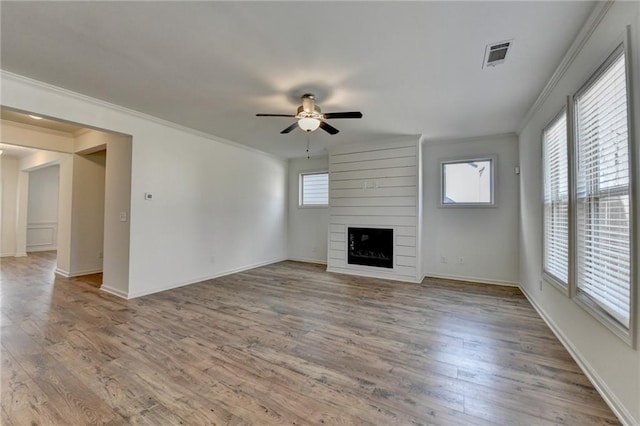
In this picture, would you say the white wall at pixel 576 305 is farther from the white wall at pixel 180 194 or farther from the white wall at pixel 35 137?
the white wall at pixel 35 137

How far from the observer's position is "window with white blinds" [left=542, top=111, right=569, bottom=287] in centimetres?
268

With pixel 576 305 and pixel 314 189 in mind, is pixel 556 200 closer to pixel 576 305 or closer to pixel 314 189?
pixel 576 305

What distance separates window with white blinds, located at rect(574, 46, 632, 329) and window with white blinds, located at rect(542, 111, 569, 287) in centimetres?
32

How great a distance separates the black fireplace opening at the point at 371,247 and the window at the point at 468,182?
1.34 metres

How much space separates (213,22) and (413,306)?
3746 millimetres

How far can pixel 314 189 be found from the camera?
691cm

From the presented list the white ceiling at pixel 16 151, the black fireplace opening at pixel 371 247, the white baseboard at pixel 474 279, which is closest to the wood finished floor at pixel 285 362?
the white baseboard at pixel 474 279

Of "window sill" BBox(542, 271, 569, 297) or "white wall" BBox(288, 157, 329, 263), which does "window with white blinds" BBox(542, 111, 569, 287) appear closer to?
"window sill" BBox(542, 271, 569, 297)

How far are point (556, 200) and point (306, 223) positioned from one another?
4.95 meters

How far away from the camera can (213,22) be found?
6.71 ft

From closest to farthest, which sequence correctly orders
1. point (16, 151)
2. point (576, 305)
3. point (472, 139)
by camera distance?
point (576, 305)
point (472, 139)
point (16, 151)

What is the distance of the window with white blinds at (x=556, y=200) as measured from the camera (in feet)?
8.80

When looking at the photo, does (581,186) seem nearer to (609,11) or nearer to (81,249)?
(609,11)

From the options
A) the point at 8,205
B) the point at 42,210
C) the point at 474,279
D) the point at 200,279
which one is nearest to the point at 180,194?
the point at 200,279
